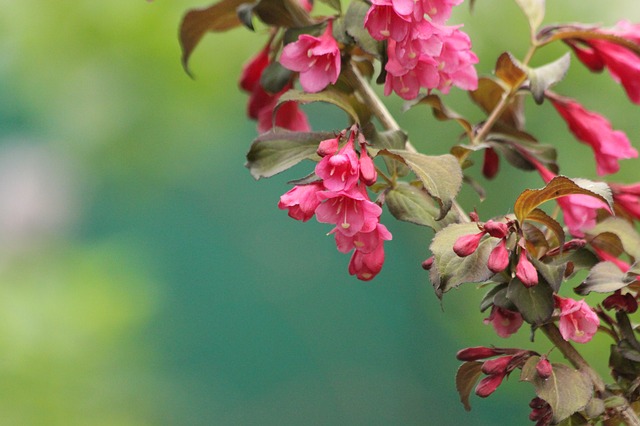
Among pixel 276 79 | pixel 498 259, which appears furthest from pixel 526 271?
pixel 276 79

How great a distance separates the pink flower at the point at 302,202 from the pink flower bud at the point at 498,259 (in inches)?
3.9

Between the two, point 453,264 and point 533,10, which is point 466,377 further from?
point 533,10

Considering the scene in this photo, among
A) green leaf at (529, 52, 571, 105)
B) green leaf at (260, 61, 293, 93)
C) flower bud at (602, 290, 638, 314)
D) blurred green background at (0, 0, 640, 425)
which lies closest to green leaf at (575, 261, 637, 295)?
flower bud at (602, 290, 638, 314)

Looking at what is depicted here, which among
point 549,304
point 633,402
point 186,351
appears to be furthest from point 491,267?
point 186,351

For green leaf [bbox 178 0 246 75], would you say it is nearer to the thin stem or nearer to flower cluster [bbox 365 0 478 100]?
flower cluster [bbox 365 0 478 100]

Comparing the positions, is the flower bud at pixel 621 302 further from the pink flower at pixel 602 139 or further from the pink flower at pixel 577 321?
the pink flower at pixel 602 139

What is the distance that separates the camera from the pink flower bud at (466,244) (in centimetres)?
44

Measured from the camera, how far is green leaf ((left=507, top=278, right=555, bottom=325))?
460 mm

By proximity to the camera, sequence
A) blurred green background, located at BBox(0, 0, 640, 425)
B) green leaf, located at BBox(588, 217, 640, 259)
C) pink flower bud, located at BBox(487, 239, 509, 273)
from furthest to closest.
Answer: blurred green background, located at BBox(0, 0, 640, 425)
green leaf, located at BBox(588, 217, 640, 259)
pink flower bud, located at BBox(487, 239, 509, 273)

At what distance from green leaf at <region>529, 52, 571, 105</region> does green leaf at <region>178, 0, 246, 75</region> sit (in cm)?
22

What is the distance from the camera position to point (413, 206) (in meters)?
0.52

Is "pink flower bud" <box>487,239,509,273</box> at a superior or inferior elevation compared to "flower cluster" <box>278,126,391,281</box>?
inferior

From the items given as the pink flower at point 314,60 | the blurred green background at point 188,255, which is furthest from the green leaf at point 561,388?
the blurred green background at point 188,255

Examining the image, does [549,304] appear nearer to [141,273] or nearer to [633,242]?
[633,242]
